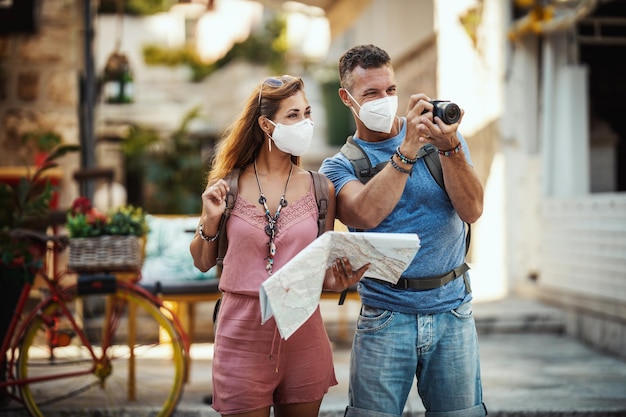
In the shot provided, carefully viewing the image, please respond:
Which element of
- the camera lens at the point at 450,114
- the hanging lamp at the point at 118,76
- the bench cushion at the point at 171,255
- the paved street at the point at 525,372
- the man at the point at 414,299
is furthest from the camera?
the hanging lamp at the point at 118,76

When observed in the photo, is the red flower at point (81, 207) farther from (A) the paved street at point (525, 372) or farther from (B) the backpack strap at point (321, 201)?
(B) the backpack strap at point (321, 201)

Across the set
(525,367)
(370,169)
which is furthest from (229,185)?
(525,367)

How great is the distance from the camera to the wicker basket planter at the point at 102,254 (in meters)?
5.07

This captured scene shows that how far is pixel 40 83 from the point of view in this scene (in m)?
8.30

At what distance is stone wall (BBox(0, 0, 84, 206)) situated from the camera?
8.28 meters

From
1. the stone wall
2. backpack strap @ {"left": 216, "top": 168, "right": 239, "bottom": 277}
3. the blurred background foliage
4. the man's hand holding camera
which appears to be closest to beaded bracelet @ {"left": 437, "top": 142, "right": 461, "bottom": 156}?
the man's hand holding camera

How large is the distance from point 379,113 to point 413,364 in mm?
929

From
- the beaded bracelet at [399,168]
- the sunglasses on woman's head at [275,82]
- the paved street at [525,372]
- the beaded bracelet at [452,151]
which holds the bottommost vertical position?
the paved street at [525,372]

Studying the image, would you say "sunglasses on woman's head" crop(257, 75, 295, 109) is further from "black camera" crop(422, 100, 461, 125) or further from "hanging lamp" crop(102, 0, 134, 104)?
"hanging lamp" crop(102, 0, 134, 104)

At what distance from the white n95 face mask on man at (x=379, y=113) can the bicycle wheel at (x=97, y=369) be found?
7.83 ft

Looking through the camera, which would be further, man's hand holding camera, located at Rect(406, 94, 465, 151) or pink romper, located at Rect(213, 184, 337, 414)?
pink romper, located at Rect(213, 184, 337, 414)

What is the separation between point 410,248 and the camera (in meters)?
2.79

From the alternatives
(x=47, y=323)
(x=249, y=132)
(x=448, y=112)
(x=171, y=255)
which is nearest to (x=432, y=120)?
(x=448, y=112)

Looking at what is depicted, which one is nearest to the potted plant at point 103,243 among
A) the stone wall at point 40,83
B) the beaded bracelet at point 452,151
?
the beaded bracelet at point 452,151
